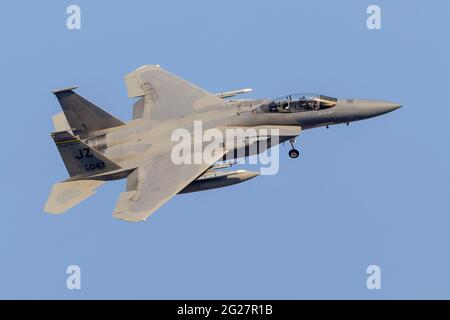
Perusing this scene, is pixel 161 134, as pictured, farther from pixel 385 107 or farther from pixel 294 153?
pixel 385 107

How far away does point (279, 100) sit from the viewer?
146 ft

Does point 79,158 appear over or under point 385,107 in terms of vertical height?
under

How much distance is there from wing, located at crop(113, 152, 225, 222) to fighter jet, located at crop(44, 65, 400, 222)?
4cm

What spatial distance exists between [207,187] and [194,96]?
5542mm

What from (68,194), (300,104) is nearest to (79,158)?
(68,194)

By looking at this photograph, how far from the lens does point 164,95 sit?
1881 inches

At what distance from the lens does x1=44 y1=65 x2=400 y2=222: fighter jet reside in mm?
42281

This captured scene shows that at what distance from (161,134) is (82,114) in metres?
3.40

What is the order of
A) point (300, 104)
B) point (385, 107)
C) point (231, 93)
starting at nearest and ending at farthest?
point (385, 107)
point (300, 104)
point (231, 93)

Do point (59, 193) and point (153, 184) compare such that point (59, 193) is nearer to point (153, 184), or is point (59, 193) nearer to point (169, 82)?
point (153, 184)

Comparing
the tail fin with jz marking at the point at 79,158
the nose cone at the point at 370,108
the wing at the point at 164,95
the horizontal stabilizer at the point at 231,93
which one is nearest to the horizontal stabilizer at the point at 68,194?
the tail fin with jz marking at the point at 79,158

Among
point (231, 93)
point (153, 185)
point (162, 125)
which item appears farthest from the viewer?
point (231, 93)

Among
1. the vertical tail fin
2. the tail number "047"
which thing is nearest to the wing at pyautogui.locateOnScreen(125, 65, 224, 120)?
the vertical tail fin

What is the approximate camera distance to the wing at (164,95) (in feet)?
153
